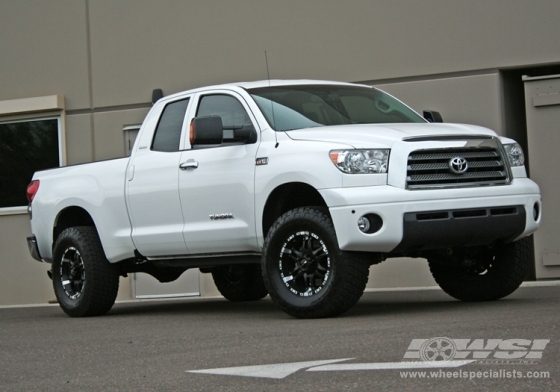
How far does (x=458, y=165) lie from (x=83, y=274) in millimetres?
4062

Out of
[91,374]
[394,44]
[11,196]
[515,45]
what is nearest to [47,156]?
[11,196]

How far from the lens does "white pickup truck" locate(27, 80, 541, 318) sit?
25.9 ft

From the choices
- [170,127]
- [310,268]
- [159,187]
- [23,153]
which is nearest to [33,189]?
[170,127]

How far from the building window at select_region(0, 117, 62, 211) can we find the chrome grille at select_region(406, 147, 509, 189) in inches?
376

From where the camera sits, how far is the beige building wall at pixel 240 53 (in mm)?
13367

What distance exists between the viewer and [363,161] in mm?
7898

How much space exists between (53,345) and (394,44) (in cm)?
762

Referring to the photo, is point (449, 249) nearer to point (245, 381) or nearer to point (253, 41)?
point (245, 381)

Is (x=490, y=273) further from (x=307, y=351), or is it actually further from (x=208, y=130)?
(x=307, y=351)

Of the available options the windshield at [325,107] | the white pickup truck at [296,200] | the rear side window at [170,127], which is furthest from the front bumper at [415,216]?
the rear side window at [170,127]

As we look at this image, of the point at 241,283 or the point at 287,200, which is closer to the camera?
the point at 287,200

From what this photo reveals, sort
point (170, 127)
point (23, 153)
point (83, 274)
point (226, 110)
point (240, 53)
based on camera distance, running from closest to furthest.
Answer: point (226, 110) < point (170, 127) < point (83, 274) < point (240, 53) < point (23, 153)

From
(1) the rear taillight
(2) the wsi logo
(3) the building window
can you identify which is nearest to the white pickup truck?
(1) the rear taillight

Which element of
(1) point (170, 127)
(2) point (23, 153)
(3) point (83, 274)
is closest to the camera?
(1) point (170, 127)
